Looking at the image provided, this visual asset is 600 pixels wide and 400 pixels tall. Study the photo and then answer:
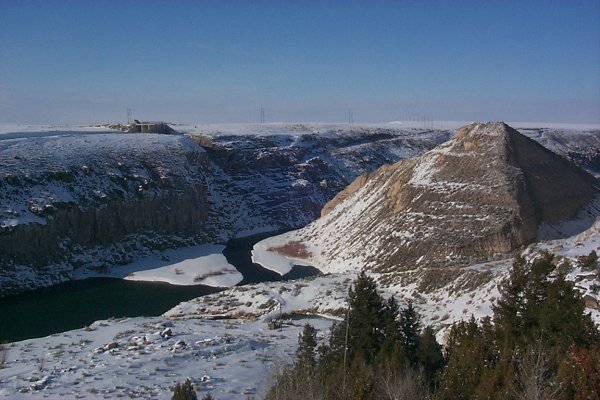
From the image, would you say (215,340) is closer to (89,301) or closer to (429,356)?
(429,356)

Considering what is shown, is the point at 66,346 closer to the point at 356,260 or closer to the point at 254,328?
the point at 254,328

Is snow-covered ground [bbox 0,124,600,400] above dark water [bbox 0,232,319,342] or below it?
above

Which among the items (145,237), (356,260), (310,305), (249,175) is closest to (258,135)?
(249,175)

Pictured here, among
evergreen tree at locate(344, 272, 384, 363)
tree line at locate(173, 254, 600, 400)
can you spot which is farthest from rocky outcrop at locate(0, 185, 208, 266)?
evergreen tree at locate(344, 272, 384, 363)

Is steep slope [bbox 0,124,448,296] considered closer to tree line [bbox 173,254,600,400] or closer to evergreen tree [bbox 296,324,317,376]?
evergreen tree [bbox 296,324,317,376]

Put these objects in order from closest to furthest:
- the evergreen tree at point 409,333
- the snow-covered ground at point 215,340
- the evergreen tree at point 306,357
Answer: the evergreen tree at point 306,357 < the snow-covered ground at point 215,340 < the evergreen tree at point 409,333

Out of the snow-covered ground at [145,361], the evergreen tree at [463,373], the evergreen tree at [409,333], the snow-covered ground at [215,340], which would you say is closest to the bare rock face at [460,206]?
the snow-covered ground at [215,340]

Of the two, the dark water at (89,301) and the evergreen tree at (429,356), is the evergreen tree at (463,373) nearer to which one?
the evergreen tree at (429,356)
